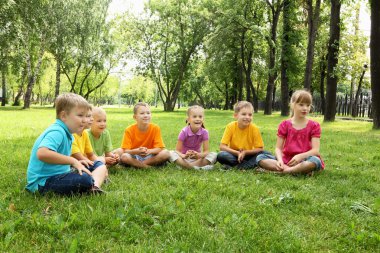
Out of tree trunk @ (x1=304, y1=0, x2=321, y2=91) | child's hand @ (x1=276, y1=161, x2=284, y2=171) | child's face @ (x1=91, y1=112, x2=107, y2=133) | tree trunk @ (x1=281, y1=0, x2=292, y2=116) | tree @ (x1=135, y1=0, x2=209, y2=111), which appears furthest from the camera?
tree @ (x1=135, y1=0, x2=209, y2=111)

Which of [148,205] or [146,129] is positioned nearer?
[148,205]

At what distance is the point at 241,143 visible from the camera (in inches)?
263

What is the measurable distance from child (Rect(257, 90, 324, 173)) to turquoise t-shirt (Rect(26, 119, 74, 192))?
3397 mm

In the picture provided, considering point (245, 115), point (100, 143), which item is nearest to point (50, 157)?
point (100, 143)

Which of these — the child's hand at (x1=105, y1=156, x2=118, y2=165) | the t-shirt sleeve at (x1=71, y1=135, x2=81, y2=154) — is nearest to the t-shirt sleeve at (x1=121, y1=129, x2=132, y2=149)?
the child's hand at (x1=105, y1=156, x2=118, y2=165)

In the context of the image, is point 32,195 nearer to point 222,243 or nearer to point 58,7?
point 222,243

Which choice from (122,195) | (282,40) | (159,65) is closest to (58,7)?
(159,65)

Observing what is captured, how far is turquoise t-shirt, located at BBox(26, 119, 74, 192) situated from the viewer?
3.90 m

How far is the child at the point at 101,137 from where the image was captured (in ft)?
19.0

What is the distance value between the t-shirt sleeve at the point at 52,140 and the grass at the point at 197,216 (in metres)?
0.58

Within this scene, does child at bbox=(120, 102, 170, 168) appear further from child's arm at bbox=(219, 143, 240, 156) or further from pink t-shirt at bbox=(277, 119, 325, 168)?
pink t-shirt at bbox=(277, 119, 325, 168)

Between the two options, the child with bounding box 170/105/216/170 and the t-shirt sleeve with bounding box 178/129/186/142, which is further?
the t-shirt sleeve with bounding box 178/129/186/142

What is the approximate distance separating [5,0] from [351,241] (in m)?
26.2

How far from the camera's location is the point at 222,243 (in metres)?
2.93
